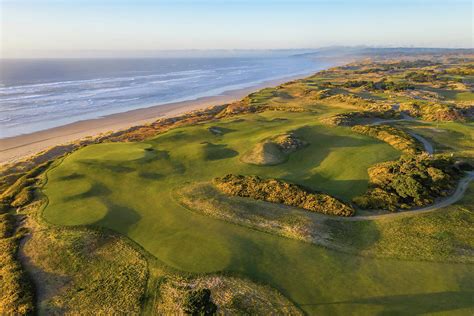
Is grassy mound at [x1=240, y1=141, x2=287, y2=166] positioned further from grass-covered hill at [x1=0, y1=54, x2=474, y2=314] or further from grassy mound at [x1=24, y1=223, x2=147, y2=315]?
grassy mound at [x1=24, y1=223, x2=147, y2=315]

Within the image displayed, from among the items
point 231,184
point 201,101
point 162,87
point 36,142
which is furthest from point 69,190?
point 162,87

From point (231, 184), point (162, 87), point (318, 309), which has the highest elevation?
point (162, 87)

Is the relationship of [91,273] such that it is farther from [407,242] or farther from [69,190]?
[407,242]

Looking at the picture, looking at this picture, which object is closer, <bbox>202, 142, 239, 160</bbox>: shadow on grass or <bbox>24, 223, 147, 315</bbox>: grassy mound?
<bbox>24, 223, 147, 315</bbox>: grassy mound

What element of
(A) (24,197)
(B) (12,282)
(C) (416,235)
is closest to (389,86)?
(C) (416,235)

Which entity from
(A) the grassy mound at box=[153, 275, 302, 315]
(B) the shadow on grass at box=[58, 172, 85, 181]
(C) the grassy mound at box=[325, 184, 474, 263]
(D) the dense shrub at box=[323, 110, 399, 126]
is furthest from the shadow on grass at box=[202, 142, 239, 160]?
(A) the grassy mound at box=[153, 275, 302, 315]

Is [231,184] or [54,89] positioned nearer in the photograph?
[231,184]
